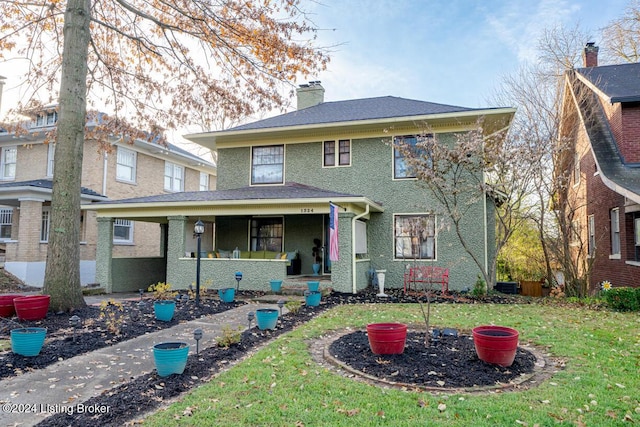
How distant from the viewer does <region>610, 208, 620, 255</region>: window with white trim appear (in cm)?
1332

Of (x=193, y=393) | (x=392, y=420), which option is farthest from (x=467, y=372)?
(x=193, y=393)

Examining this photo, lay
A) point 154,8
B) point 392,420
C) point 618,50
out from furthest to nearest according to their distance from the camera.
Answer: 1. point 618,50
2. point 154,8
3. point 392,420

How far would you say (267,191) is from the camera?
45.5 feet

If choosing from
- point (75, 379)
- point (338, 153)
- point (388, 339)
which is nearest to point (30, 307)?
point (75, 379)

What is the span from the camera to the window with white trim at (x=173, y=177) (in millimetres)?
21859

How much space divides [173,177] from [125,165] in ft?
10.8

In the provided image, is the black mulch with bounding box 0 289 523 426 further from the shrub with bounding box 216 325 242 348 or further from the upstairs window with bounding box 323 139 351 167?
the upstairs window with bounding box 323 139 351 167

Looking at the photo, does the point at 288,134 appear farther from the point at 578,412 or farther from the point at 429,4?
the point at 578,412

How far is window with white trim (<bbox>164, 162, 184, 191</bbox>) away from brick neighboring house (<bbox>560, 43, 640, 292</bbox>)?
1818cm

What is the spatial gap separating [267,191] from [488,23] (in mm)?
9125

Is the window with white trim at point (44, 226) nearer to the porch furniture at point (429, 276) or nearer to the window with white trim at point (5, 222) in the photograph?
the window with white trim at point (5, 222)

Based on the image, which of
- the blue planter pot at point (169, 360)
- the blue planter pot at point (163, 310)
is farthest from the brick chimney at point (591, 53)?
the blue planter pot at point (169, 360)

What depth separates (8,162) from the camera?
19406 mm

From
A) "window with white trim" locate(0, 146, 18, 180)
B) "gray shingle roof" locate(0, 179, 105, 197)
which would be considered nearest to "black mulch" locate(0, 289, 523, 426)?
"gray shingle roof" locate(0, 179, 105, 197)
